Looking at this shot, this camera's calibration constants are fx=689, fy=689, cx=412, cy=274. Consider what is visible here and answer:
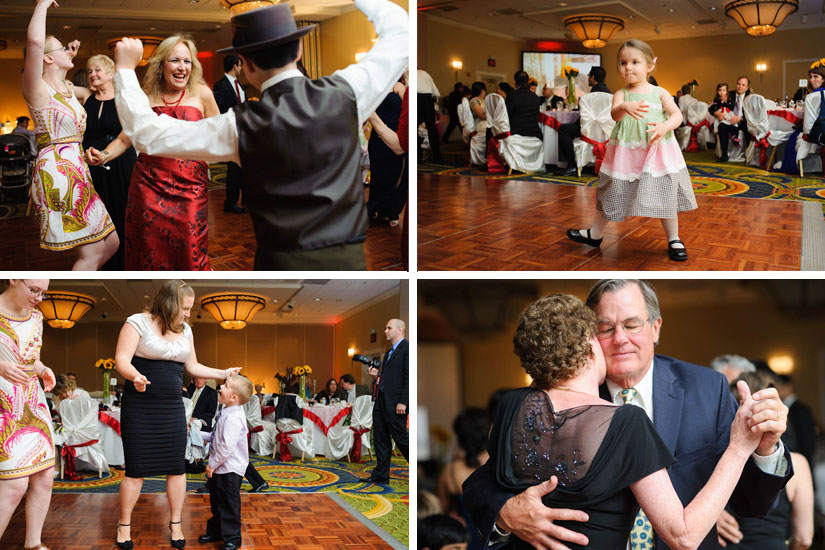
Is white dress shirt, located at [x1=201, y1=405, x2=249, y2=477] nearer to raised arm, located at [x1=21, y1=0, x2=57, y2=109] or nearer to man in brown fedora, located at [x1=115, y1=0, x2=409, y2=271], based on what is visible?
man in brown fedora, located at [x1=115, y1=0, x2=409, y2=271]

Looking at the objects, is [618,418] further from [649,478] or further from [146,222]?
[146,222]

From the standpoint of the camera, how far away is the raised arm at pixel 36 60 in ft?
6.49

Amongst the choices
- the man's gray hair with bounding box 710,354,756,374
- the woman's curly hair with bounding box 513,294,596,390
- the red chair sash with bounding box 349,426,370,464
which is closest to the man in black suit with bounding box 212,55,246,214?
the woman's curly hair with bounding box 513,294,596,390

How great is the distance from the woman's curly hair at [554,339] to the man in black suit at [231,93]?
2.60 feet

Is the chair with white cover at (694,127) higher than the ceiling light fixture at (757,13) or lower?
lower

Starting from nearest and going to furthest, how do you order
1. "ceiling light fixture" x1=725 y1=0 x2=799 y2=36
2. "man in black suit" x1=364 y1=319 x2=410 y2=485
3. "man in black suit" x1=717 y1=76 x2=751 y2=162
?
"man in black suit" x1=364 y1=319 x2=410 y2=485, "ceiling light fixture" x1=725 y1=0 x2=799 y2=36, "man in black suit" x1=717 y1=76 x2=751 y2=162

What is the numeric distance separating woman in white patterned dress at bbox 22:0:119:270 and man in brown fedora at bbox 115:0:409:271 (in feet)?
2.25

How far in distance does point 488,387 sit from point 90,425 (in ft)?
7.14

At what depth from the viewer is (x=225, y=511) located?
7.48ft

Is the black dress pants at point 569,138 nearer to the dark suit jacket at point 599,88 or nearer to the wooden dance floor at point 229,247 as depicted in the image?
the dark suit jacket at point 599,88

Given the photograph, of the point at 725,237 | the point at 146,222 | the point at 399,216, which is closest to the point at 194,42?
the point at 146,222

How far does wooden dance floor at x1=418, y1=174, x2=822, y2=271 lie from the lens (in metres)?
3.24

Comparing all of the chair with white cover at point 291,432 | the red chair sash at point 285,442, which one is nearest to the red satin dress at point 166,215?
the chair with white cover at point 291,432

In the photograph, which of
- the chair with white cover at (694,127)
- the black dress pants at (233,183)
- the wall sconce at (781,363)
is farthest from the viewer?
the chair with white cover at (694,127)
